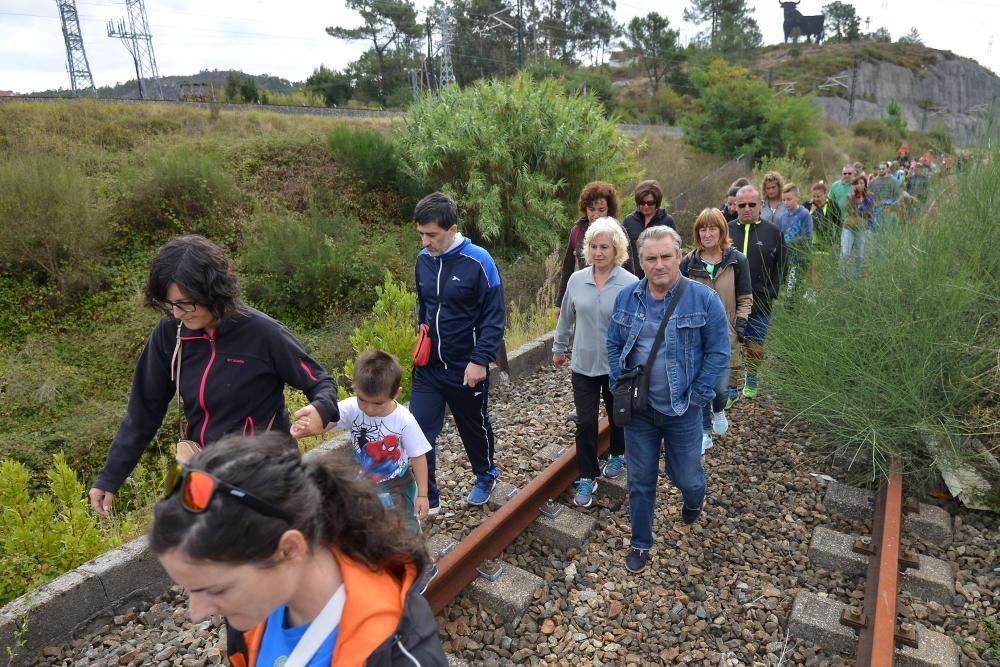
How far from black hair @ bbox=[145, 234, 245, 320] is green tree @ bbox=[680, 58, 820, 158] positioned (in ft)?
80.3

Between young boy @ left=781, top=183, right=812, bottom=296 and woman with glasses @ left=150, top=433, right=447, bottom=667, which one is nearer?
woman with glasses @ left=150, top=433, right=447, bottom=667

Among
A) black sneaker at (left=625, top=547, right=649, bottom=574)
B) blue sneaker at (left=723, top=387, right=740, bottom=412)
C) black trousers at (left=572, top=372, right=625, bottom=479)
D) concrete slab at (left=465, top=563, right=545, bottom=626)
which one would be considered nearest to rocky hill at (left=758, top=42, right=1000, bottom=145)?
blue sneaker at (left=723, top=387, right=740, bottom=412)

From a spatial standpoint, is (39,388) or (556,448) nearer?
(556,448)

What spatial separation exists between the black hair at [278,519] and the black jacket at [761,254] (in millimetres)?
4785

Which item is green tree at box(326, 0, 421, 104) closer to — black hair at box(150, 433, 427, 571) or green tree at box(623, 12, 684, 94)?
green tree at box(623, 12, 684, 94)

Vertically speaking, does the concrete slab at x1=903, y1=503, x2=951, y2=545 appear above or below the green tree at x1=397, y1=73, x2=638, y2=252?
below

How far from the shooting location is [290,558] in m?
1.23

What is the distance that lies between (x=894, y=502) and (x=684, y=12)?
84147mm

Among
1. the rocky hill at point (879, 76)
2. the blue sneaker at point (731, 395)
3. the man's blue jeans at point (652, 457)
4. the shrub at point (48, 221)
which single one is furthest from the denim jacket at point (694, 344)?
the rocky hill at point (879, 76)

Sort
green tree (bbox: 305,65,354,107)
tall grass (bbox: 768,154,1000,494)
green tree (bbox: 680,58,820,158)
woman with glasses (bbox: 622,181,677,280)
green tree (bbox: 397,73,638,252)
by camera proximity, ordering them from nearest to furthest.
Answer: tall grass (bbox: 768,154,1000,494) → woman with glasses (bbox: 622,181,677,280) → green tree (bbox: 397,73,638,252) → green tree (bbox: 680,58,820,158) → green tree (bbox: 305,65,354,107)

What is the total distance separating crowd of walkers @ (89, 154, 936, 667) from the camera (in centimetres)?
122

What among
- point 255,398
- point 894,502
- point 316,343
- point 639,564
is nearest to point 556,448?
point 639,564

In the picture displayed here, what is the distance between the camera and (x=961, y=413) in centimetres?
428

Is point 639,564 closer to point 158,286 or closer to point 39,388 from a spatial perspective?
point 158,286
